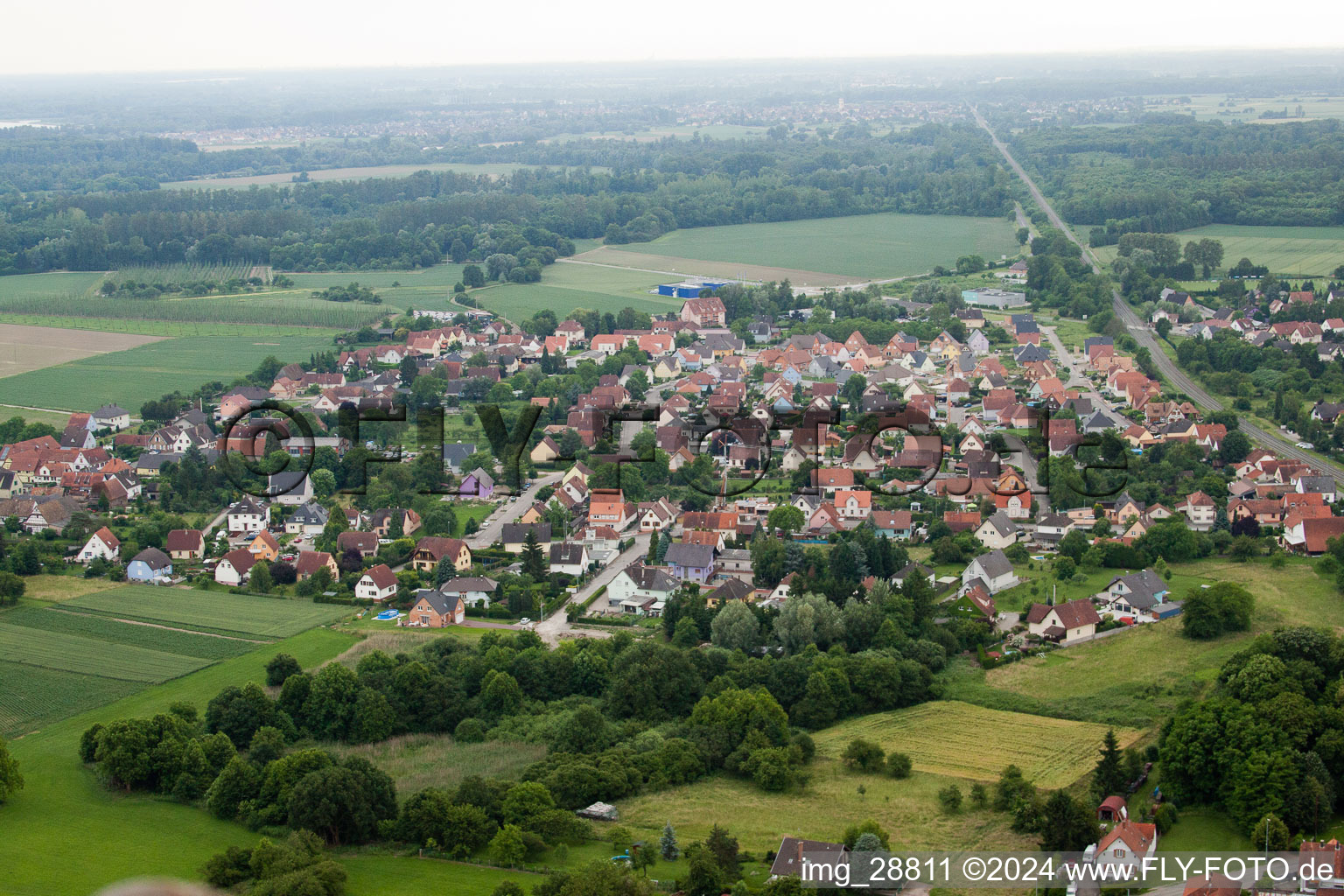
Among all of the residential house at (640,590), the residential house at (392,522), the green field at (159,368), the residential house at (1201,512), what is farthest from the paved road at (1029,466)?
the green field at (159,368)

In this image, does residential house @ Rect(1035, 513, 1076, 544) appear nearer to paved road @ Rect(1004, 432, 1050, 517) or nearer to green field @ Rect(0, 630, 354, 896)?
paved road @ Rect(1004, 432, 1050, 517)

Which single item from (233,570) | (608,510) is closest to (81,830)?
(233,570)

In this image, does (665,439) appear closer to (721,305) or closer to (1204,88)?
(721,305)

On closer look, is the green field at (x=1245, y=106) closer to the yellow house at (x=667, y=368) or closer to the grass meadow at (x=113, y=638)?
the yellow house at (x=667, y=368)

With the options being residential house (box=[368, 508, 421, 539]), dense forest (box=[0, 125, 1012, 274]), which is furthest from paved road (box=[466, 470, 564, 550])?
dense forest (box=[0, 125, 1012, 274])

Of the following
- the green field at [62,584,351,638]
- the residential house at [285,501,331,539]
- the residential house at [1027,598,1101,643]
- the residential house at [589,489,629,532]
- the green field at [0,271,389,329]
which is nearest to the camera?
the residential house at [1027,598,1101,643]

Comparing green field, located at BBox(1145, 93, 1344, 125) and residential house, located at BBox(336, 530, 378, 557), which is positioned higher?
green field, located at BBox(1145, 93, 1344, 125)
